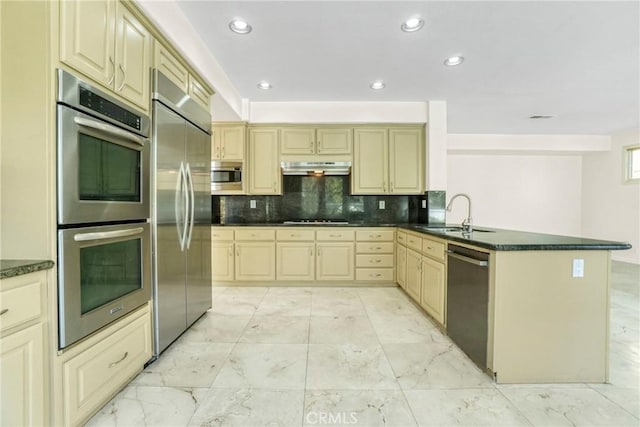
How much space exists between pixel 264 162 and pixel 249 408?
125 inches

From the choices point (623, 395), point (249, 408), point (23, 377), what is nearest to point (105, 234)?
point (23, 377)

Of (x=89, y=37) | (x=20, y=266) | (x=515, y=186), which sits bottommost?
(x=20, y=266)

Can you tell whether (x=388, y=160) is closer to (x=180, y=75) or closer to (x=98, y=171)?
(x=180, y=75)

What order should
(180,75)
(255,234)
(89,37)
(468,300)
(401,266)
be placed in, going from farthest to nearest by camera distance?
(255,234)
(401,266)
(180,75)
(468,300)
(89,37)

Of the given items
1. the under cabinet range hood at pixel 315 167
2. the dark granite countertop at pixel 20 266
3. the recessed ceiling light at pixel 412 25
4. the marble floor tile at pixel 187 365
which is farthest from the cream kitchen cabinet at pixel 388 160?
the dark granite countertop at pixel 20 266

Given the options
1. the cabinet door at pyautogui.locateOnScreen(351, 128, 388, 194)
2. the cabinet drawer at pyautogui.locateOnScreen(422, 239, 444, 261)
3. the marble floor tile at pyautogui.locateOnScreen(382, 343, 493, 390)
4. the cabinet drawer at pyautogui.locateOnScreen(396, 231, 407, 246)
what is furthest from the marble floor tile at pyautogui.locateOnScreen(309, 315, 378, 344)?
the cabinet door at pyautogui.locateOnScreen(351, 128, 388, 194)

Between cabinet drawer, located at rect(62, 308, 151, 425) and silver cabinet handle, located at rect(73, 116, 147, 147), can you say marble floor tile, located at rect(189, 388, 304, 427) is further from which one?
silver cabinet handle, located at rect(73, 116, 147, 147)

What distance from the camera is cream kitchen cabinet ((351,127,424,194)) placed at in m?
4.14

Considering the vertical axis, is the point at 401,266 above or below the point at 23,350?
below

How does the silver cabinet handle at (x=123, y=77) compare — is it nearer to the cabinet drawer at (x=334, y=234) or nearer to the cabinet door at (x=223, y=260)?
the cabinet door at (x=223, y=260)

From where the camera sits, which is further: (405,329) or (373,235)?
(373,235)

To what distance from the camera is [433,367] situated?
1.99m

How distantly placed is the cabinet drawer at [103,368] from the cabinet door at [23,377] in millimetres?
117

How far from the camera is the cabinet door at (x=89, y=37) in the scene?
51.4 inches
